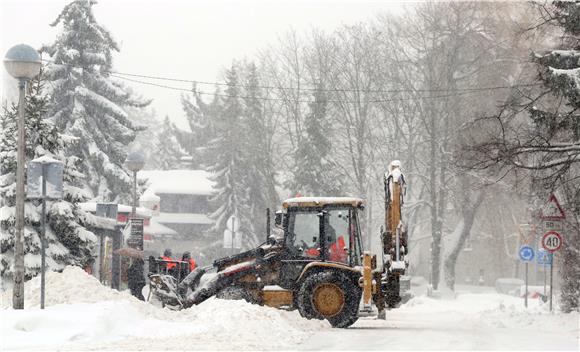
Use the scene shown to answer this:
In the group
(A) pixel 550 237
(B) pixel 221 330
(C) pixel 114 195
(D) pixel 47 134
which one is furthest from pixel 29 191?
(C) pixel 114 195

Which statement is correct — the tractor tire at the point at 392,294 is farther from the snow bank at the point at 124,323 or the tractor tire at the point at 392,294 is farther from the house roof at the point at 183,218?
the house roof at the point at 183,218

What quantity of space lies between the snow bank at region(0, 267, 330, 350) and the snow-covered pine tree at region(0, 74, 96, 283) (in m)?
3.83

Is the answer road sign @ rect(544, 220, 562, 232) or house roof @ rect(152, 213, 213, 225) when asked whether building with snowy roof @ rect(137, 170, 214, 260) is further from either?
road sign @ rect(544, 220, 562, 232)

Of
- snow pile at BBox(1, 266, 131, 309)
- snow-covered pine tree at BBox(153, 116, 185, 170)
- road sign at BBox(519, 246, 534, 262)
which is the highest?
snow-covered pine tree at BBox(153, 116, 185, 170)

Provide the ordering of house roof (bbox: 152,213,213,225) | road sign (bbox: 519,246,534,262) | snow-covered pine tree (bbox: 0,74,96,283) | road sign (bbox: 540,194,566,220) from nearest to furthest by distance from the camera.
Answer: snow-covered pine tree (bbox: 0,74,96,283) → road sign (bbox: 540,194,566,220) → road sign (bbox: 519,246,534,262) → house roof (bbox: 152,213,213,225)

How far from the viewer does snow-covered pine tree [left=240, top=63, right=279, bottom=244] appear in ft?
241

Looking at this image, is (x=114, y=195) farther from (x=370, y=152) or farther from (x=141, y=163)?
(x=370, y=152)

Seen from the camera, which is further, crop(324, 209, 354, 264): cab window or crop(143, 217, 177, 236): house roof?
crop(143, 217, 177, 236): house roof

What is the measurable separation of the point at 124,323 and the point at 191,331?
1.07 metres

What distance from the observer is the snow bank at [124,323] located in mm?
14719

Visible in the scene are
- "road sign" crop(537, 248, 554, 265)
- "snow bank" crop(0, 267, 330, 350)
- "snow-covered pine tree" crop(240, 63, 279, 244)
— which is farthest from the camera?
"snow-covered pine tree" crop(240, 63, 279, 244)

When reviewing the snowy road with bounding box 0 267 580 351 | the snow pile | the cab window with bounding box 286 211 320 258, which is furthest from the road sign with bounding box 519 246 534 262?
the snow pile

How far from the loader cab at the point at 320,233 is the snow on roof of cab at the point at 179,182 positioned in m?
67.4

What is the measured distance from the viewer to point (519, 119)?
49875mm
